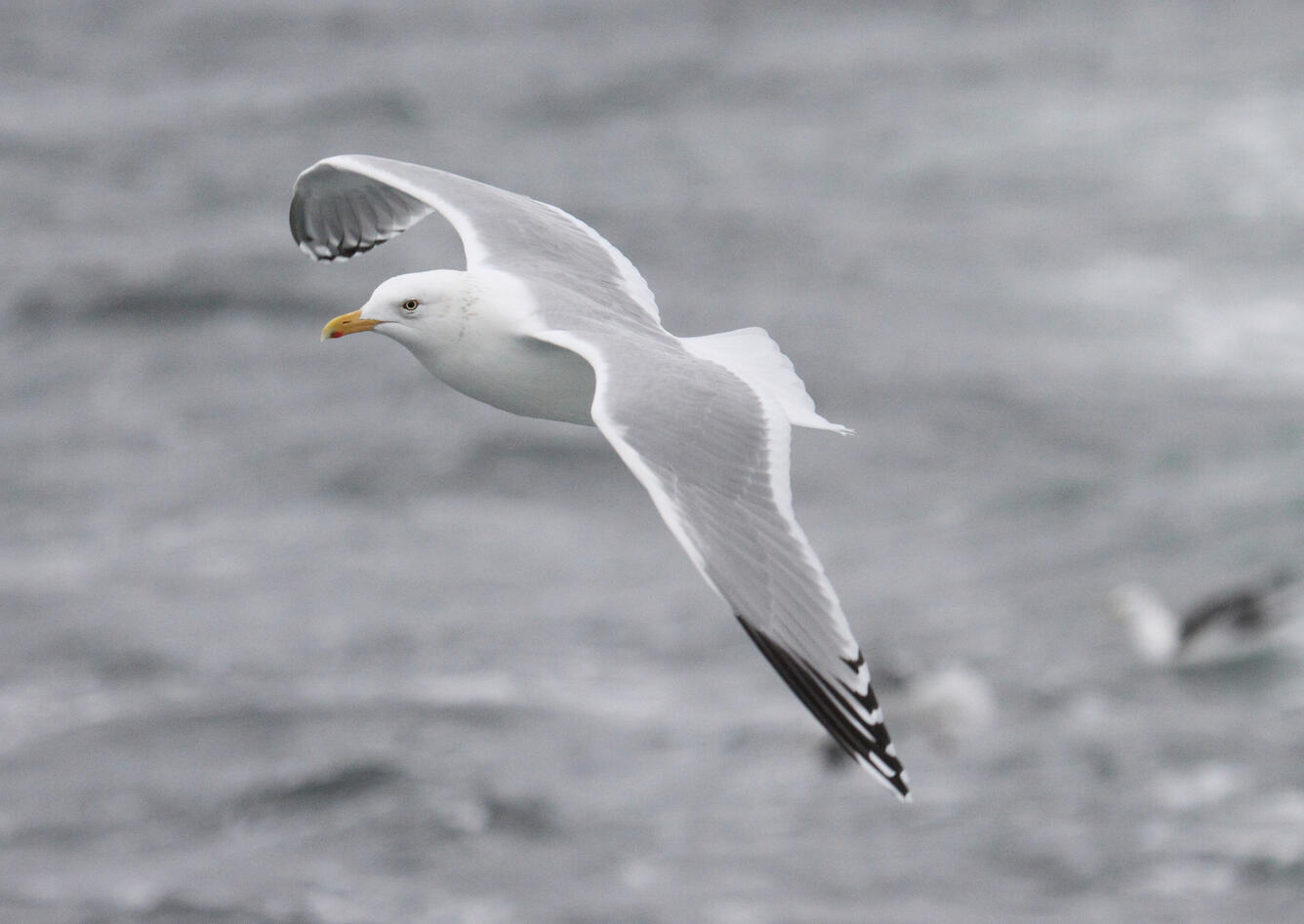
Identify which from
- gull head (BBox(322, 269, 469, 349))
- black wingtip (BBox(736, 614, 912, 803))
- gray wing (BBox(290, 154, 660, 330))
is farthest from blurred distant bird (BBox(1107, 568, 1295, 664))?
black wingtip (BBox(736, 614, 912, 803))

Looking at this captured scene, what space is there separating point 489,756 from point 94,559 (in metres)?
5.21

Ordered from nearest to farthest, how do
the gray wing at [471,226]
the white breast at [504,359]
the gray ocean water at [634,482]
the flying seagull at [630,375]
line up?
1. the flying seagull at [630,375]
2. the white breast at [504,359]
3. the gray wing at [471,226]
4. the gray ocean water at [634,482]


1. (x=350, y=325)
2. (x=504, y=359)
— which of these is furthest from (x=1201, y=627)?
(x=350, y=325)

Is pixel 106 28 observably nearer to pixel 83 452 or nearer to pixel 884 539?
pixel 83 452

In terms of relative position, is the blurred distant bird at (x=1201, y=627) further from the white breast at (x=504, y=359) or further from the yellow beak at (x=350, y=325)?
the yellow beak at (x=350, y=325)

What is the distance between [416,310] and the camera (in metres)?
7.41

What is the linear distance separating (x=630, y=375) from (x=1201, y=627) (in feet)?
41.1

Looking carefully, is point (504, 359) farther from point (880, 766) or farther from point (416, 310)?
point (880, 766)

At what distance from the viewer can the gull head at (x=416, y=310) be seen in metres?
7.37

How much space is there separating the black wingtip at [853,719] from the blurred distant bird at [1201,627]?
A: 41.8 ft

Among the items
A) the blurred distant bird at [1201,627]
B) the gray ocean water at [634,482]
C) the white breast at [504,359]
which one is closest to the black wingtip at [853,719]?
the white breast at [504,359]

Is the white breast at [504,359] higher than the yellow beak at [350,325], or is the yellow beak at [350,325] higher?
the yellow beak at [350,325]

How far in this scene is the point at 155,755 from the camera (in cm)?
1783

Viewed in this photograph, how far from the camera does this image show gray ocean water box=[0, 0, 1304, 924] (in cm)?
1623
